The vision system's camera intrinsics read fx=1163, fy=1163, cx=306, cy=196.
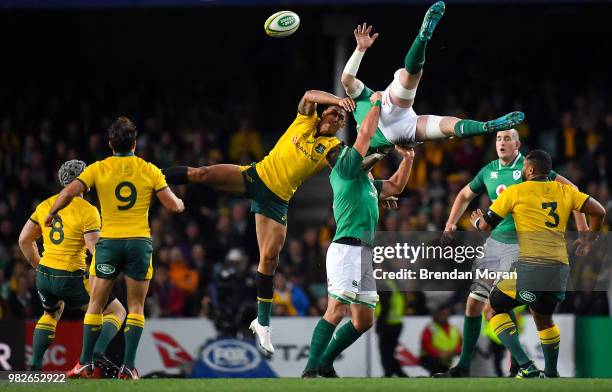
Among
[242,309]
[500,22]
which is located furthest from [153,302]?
[500,22]

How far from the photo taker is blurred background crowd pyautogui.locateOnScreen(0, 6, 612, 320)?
1673 cm

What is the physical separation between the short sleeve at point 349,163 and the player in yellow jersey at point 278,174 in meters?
0.37

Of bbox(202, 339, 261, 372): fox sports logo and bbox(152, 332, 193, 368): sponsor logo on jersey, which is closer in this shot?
bbox(202, 339, 261, 372): fox sports logo

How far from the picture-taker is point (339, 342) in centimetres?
1068

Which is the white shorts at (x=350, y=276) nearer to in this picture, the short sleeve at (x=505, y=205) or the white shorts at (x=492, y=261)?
the short sleeve at (x=505, y=205)

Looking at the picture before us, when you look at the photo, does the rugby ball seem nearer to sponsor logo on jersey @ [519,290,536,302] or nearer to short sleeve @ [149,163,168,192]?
Result: short sleeve @ [149,163,168,192]

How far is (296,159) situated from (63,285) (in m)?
2.55

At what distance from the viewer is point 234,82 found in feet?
73.9

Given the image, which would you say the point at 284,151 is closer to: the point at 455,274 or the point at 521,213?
the point at 521,213

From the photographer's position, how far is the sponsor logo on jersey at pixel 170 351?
51.1ft

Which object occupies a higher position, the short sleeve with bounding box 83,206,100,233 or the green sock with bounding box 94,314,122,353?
the short sleeve with bounding box 83,206,100,233

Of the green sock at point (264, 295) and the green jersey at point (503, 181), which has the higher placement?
the green jersey at point (503, 181)

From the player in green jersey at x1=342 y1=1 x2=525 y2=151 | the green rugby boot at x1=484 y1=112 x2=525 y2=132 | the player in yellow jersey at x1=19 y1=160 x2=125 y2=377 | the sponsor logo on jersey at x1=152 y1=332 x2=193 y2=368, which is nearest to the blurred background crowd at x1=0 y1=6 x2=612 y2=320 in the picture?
the sponsor logo on jersey at x1=152 y1=332 x2=193 y2=368

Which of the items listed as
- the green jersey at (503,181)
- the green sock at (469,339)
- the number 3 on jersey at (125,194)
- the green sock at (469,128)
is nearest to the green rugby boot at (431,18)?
the green sock at (469,128)
